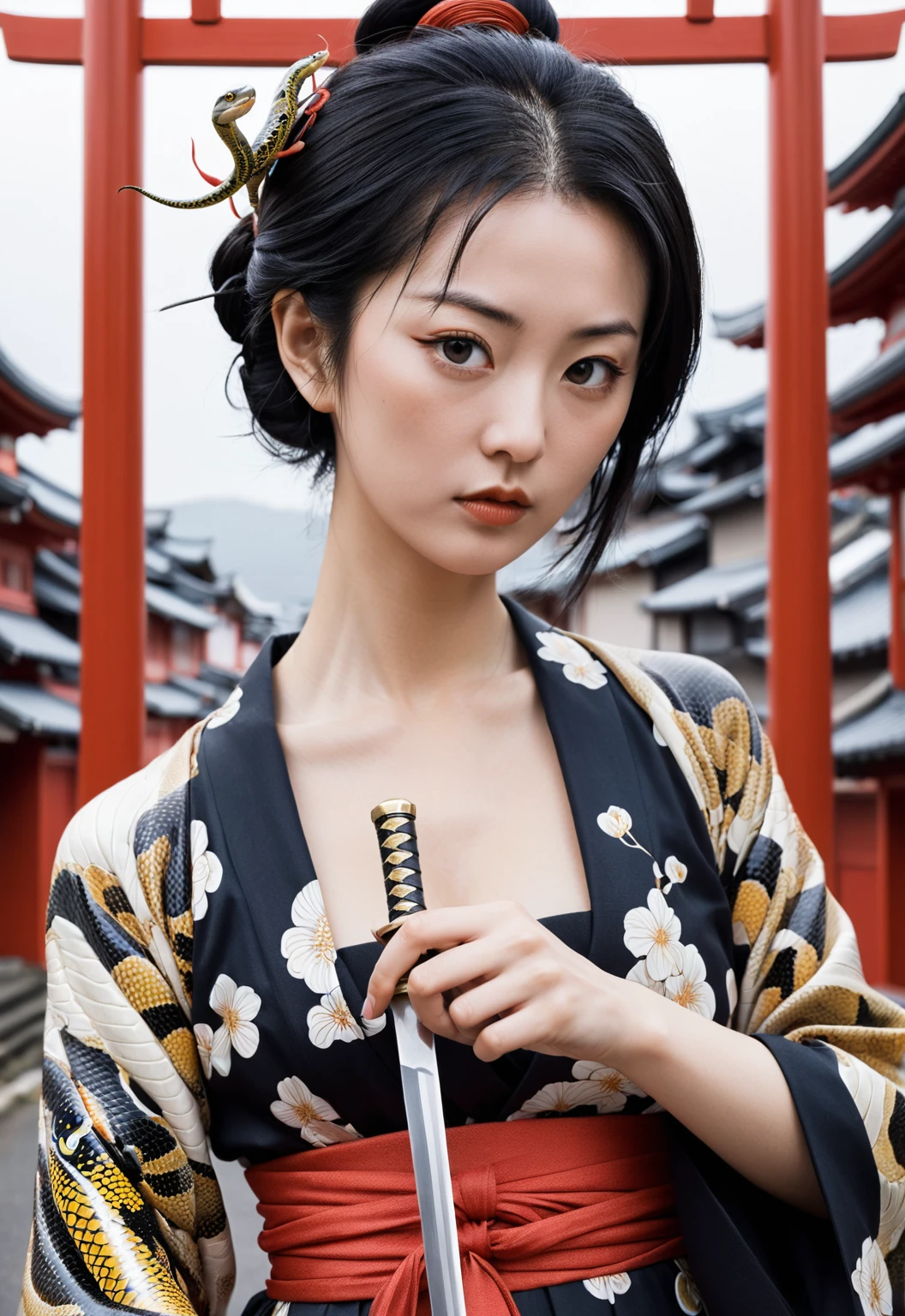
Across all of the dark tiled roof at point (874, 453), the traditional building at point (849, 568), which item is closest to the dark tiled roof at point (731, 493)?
the traditional building at point (849, 568)

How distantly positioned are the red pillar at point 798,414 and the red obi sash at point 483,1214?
116 inches

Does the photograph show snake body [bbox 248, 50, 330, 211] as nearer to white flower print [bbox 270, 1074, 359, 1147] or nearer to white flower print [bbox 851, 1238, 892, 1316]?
white flower print [bbox 270, 1074, 359, 1147]

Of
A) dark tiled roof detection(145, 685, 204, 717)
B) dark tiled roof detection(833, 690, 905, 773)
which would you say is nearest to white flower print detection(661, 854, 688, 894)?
dark tiled roof detection(833, 690, 905, 773)

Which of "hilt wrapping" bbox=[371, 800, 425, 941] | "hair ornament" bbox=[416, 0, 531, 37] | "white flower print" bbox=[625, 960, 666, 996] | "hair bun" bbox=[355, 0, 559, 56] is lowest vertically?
"white flower print" bbox=[625, 960, 666, 996]

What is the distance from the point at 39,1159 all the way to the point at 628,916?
781mm

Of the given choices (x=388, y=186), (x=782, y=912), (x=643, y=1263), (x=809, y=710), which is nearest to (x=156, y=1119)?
(x=643, y=1263)

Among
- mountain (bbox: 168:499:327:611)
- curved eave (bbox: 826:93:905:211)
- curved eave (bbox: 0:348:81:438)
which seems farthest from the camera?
mountain (bbox: 168:499:327:611)

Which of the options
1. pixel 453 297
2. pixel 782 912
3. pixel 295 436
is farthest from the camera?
pixel 295 436

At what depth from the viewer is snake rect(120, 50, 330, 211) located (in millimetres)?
1610

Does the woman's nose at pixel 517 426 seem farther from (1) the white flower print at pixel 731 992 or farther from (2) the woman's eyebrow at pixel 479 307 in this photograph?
(1) the white flower print at pixel 731 992

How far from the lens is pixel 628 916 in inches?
58.9

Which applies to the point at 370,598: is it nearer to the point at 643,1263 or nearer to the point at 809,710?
the point at 643,1263

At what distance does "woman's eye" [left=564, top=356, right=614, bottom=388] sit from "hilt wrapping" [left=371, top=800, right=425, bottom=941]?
1.89 feet

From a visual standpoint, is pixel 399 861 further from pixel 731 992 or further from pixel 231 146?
pixel 231 146
